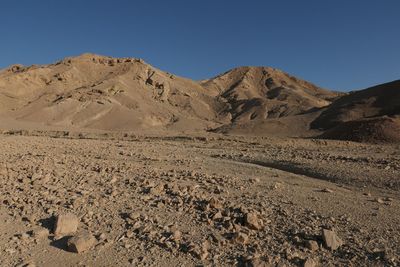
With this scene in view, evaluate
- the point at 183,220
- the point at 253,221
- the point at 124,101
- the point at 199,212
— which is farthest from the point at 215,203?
the point at 124,101

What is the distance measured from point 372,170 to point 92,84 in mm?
64825

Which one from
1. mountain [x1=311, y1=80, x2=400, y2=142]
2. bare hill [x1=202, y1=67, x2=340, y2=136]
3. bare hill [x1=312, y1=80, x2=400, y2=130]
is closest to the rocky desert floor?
mountain [x1=311, y1=80, x2=400, y2=142]

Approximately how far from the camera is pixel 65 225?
22.9ft

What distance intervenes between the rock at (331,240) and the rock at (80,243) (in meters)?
3.27

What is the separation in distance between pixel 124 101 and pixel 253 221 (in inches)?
2458

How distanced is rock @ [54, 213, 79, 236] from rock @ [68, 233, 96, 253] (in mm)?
454

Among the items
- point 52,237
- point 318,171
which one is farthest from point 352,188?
point 52,237

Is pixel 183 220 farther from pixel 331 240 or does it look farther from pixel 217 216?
pixel 331 240

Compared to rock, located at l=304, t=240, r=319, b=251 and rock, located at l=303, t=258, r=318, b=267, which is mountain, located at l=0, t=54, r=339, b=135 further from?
rock, located at l=303, t=258, r=318, b=267

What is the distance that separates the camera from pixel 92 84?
74.1 meters

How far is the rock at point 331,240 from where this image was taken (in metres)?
6.38

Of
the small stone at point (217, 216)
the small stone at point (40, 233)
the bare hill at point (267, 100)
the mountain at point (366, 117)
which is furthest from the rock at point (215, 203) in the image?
the bare hill at point (267, 100)

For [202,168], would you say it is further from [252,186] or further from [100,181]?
[100,181]

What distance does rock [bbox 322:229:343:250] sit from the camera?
20.9ft
